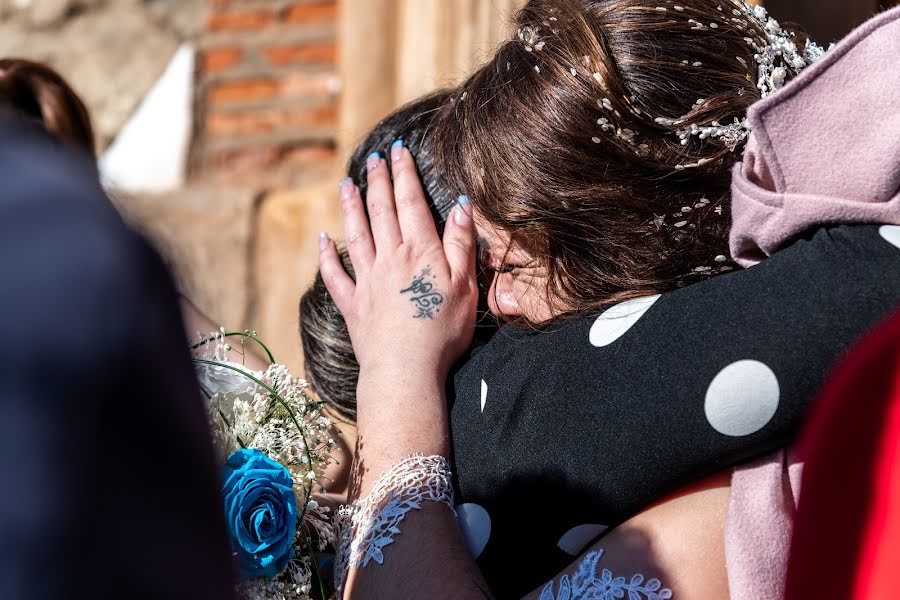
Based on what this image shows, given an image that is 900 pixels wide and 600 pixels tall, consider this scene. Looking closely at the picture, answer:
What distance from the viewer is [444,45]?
3154 mm

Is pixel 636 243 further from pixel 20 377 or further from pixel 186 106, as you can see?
pixel 186 106

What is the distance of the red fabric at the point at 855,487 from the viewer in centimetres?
71

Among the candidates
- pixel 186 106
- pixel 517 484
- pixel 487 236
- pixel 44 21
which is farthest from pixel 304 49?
pixel 517 484

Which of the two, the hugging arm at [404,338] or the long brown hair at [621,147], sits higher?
the long brown hair at [621,147]

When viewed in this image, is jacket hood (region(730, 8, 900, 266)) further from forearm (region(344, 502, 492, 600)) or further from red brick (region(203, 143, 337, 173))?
red brick (region(203, 143, 337, 173))

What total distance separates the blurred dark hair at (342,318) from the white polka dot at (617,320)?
0.47 m

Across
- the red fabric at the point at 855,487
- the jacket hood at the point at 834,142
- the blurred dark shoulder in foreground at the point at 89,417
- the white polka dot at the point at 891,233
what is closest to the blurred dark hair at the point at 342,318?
the jacket hood at the point at 834,142

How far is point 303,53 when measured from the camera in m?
3.58

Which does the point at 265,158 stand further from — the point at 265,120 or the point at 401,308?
the point at 401,308

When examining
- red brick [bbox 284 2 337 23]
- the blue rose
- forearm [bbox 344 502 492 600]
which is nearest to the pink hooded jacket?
forearm [bbox 344 502 492 600]

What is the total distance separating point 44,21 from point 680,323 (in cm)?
360

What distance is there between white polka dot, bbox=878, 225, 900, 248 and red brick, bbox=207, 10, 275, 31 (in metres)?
2.82

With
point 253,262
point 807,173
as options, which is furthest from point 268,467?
point 253,262

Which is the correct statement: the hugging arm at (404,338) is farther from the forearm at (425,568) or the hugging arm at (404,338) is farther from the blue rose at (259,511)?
the blue rose at (259,511)
